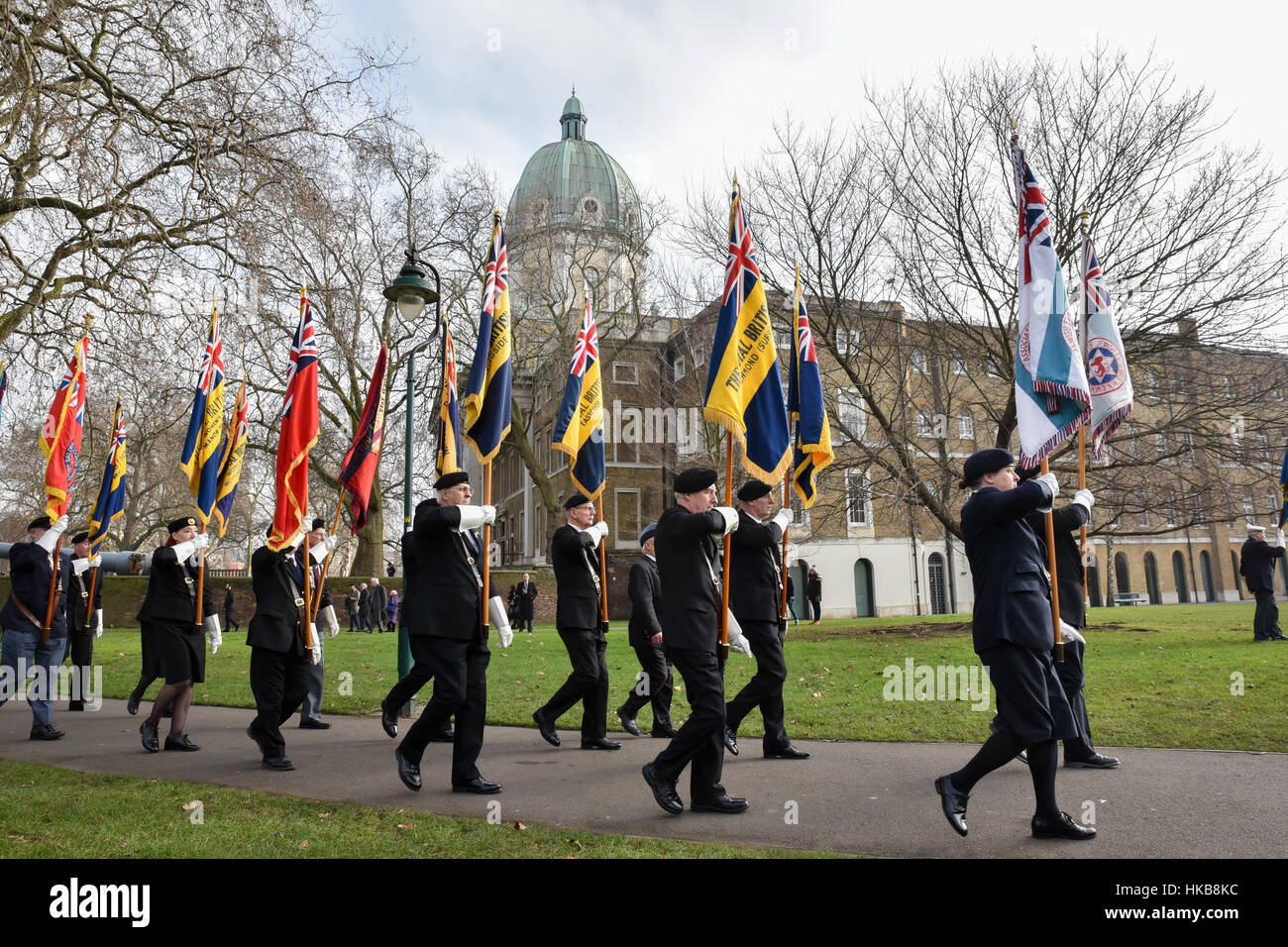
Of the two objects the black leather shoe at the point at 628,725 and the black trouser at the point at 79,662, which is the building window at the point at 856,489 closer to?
the black leather shoe at the point at 628,725

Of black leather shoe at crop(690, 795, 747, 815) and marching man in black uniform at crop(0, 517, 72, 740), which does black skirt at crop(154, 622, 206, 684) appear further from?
black leather shoe at crop(690, 795, 747, 815)

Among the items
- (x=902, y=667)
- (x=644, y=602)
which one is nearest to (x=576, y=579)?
(x=644, y=602)

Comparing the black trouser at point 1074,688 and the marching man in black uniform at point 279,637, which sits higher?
the marching man in black uniform at point 279,637

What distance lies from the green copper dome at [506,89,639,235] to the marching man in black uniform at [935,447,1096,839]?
32.5m

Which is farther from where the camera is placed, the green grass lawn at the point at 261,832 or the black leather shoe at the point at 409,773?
the black leather shoe at the point at 409,773

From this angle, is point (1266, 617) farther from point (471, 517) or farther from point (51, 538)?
point (51, 538)

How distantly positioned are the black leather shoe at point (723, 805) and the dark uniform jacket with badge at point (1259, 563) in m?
14.0

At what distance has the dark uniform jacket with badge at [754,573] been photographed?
7.14 metres

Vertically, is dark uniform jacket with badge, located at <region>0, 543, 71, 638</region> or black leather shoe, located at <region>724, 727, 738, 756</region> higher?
dark uniform jacket with badge, located at <region>0, 543, 71, 638</region>

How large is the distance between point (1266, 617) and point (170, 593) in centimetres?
1675

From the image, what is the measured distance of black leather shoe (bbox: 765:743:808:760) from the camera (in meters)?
7.64

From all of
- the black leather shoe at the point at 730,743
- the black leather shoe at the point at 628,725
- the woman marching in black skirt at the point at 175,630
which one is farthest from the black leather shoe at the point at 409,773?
the woman marching in black skirt at the point at 175,630

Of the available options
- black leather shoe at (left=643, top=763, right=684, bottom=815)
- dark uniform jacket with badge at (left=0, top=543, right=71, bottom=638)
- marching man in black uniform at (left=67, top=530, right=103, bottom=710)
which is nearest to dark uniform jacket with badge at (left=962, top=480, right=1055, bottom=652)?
black leather shoe at (left=643, top=763, right=684, bottom=815)
